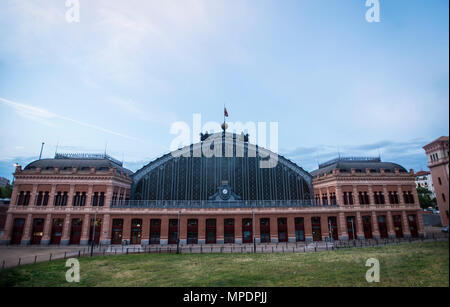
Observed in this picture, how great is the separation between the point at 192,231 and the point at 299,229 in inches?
849

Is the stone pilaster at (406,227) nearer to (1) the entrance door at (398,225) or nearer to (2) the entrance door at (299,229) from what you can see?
(1) the entrance door at (398,225)

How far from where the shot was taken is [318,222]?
152 ft

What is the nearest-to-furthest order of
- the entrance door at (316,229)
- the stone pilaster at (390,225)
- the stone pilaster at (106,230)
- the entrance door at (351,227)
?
the stone pilaster at (106,230) → the entrance door at (316,229) → the stone pilaster at (390,225) → the entrance door at (351,227)

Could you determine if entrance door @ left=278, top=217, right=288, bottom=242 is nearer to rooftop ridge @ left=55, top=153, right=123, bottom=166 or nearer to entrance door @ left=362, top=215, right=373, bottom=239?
entrance door @ left=362, top=215, right=373, bottom=239

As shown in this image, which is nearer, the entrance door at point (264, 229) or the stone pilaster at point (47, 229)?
the stone pilaster at point (47, 229)

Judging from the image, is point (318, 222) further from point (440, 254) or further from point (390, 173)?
point (440, 254)

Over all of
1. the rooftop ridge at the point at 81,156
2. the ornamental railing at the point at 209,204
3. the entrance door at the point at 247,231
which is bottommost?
the entrance door at the point at 247,231

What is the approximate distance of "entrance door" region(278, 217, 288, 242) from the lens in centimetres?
4510

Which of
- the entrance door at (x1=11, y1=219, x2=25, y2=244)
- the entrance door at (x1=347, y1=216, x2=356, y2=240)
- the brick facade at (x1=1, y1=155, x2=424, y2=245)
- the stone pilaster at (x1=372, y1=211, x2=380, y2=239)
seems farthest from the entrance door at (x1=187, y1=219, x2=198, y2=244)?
the stone pilaster at (x1=372, y1=211, x2=380, y2=239)

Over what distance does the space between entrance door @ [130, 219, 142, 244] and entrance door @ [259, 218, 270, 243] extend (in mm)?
23895

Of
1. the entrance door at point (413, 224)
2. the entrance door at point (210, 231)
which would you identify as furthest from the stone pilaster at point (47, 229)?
the entrance door at point (413, 224)

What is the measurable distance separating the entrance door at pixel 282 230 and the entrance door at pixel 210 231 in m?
13.2

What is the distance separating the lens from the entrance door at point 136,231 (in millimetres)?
43662
